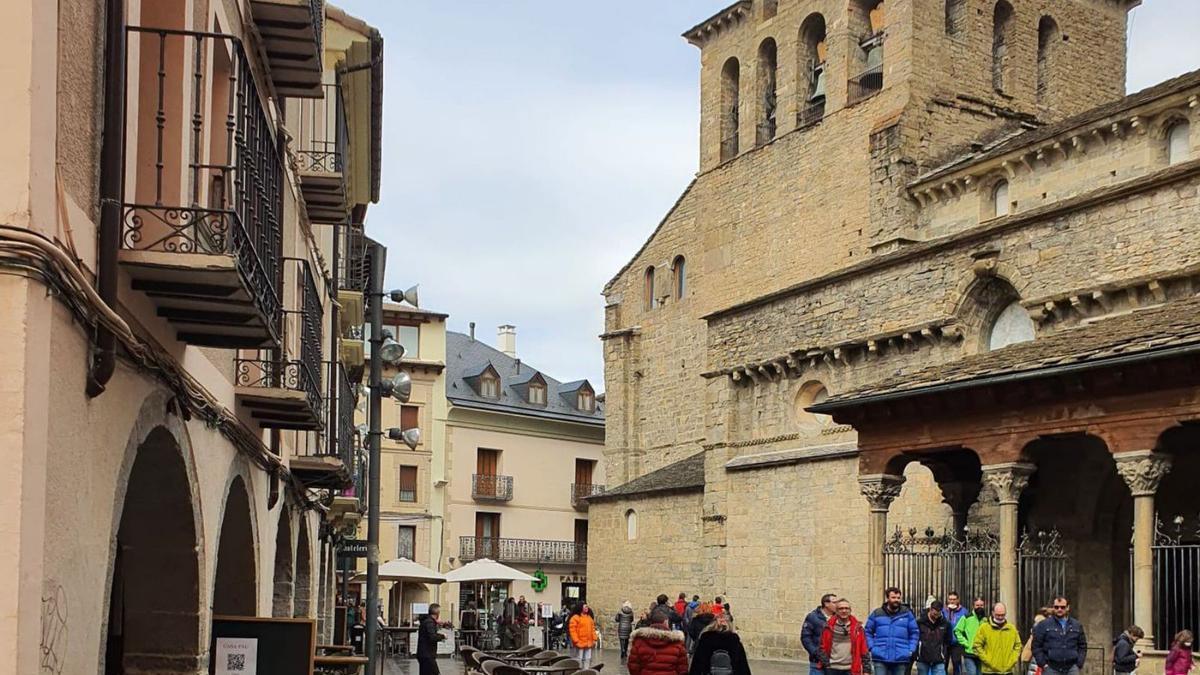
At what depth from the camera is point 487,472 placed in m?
55.6

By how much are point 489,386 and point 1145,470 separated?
139 ft

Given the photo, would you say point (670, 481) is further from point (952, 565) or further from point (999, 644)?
Result: point (999, 644)

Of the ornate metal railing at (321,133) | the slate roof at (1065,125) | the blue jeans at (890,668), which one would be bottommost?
the blue jeans at (890,668)

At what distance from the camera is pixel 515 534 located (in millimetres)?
55781

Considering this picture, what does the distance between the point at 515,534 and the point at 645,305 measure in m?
12.4

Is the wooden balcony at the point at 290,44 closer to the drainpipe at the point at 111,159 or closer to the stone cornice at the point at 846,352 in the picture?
the drainpipe at the point at 111,159

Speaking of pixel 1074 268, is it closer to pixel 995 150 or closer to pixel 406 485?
pixel 995 150

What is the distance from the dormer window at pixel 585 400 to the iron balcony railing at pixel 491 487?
5.85 m

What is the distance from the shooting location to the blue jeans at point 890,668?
49.7ft

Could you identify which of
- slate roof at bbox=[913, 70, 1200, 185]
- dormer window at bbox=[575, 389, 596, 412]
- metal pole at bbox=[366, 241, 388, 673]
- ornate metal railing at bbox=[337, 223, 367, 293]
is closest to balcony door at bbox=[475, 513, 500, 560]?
dormer window at bbox=[575, 389, 596, 412]

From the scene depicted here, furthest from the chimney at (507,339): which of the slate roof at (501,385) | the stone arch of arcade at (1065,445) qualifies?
the stone arch of arcade at (1065,445)

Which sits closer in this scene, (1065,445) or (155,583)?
(155,583)

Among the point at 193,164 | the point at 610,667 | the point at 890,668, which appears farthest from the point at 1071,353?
the point at 610,667

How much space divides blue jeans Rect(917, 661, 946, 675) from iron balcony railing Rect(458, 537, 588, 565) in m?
37.4
